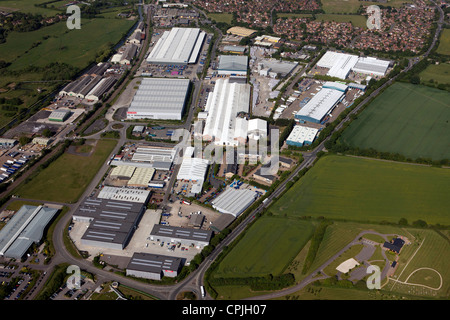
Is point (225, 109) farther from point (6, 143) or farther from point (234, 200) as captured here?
point (6, 143)

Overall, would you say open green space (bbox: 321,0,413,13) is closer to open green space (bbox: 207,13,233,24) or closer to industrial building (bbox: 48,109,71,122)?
open green space (bbox: 207,13,233,24)

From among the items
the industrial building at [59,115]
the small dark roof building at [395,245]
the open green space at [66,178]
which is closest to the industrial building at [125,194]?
the open green space at [66,178]

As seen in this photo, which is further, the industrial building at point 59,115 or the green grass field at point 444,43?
the green grass field at point 444,43

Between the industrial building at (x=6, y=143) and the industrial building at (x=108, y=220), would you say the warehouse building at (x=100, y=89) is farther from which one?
the industrial building at (x=108, y=220)

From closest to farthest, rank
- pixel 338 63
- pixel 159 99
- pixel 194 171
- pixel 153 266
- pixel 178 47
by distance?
pixel 153 266 → pixel 194 171 → pixel 159 99 → pixel 338 63 → pixel 178 47

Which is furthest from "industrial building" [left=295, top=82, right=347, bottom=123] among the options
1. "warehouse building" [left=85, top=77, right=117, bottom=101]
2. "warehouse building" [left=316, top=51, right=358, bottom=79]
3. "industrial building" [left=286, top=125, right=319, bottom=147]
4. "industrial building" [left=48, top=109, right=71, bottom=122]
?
"industrial building" [left=48, top=109, right=71, bottom=122]

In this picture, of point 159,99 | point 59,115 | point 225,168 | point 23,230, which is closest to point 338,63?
point 159,99
